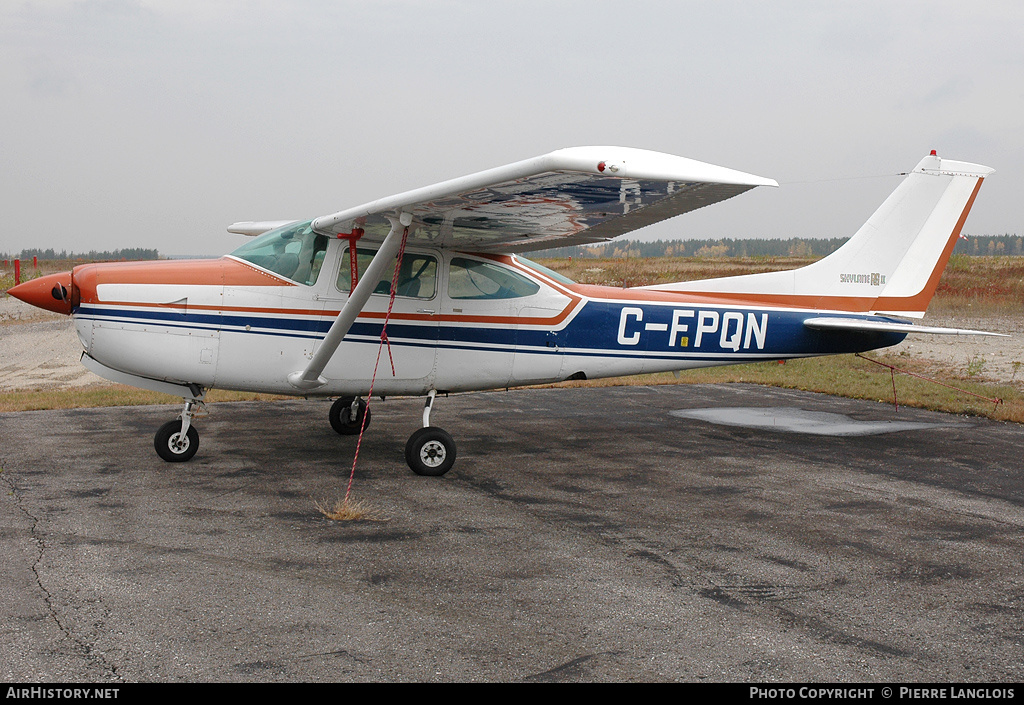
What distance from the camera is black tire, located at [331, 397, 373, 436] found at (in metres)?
9.36

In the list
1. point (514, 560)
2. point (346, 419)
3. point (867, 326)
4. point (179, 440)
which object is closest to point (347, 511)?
point (514, 560)

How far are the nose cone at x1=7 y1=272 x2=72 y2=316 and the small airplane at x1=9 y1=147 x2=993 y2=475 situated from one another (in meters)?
0.01

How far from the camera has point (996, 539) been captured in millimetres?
5602

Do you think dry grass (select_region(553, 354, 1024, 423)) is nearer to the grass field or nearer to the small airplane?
the grass field

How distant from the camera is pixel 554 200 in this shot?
6.14 m

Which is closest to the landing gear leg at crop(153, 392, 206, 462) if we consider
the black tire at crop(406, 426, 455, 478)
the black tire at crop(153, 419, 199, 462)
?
the black tire at crop(153, 419, 199, 462)

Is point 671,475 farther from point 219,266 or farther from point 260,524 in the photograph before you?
point 219,266

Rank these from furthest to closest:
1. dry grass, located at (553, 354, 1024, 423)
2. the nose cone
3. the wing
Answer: dry grass, located at (553, 354, 1024, 423) < the nose cone < the wing

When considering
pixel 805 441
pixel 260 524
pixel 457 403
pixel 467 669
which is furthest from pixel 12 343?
pixel 467 669

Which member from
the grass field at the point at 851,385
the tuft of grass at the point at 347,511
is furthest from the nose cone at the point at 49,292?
the grass field at the point at 851,385

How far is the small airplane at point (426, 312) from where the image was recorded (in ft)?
22.1

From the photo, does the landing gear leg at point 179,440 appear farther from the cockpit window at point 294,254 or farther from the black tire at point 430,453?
the black tire at point 430,453

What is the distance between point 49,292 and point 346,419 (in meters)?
3.45

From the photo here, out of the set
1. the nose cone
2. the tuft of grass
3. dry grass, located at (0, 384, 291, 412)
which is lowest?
dry grass, located at (0, 384, 291, 412)
